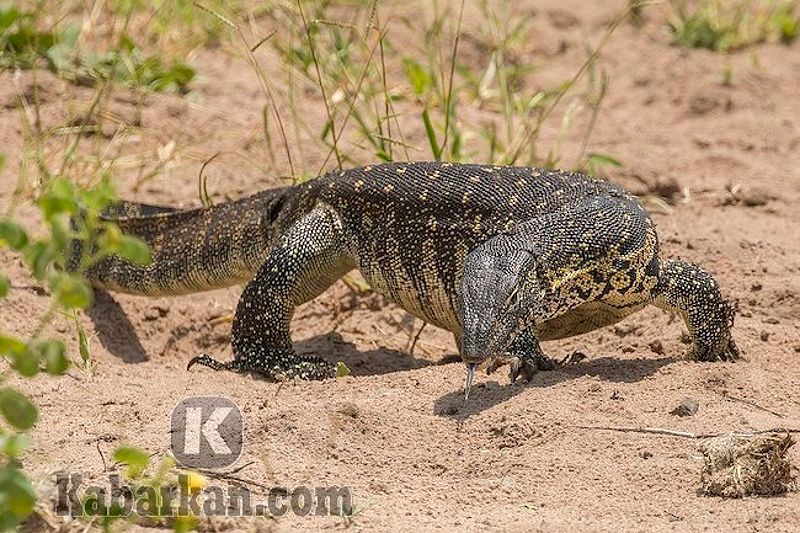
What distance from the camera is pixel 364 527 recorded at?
487 centimetres

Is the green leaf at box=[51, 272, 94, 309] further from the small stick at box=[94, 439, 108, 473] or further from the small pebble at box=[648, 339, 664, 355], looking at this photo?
the small pebble at box=[648, 339, 664, 355]

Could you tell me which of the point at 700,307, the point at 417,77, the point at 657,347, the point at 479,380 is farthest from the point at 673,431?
the point at 417,77

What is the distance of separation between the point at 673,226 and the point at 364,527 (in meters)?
4.60

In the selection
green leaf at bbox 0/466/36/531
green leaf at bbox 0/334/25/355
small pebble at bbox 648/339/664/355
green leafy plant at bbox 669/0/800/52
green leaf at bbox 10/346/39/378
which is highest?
green leafy plant at bbox 669/0/800/52

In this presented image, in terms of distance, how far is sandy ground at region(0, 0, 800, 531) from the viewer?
17.0 ft

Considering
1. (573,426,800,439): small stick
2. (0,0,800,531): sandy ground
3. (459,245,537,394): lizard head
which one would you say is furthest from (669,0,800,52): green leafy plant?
(573,426,800,439): small stick

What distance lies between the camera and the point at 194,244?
8.19 meters

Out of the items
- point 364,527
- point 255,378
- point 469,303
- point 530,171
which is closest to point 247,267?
point 255,378

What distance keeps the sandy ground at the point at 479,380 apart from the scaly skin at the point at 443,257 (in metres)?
0.28

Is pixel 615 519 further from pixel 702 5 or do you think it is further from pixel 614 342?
pixel 702 5

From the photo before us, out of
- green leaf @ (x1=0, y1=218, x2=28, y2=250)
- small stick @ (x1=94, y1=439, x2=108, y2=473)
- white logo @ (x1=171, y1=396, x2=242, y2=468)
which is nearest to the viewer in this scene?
green leaf @ (x1=0, y1=218, x2=28, y2=250)

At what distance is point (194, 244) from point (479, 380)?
2.48m

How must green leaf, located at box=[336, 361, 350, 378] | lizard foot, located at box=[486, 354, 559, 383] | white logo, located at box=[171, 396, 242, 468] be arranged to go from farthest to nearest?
1. green leaf, located at box=[336, 361, 350, 378]
2. lizard foot, located at box=[486, 354, 559, 383]
3. white logo, located at box=[171, 396, 242, 468]

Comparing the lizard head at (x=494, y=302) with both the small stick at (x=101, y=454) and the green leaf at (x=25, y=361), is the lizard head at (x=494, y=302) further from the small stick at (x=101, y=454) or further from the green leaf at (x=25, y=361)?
the green leaf at (x=25, y=361)
